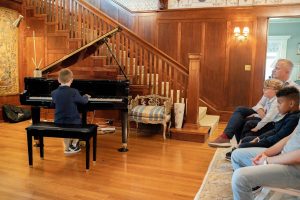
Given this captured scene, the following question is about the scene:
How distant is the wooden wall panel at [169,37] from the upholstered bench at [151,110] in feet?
6.92

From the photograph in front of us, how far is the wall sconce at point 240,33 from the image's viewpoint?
5.97 meters

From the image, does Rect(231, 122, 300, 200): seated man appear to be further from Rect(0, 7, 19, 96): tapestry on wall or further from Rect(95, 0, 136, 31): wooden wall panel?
Rect(95, 0, 136, 31): wooden wall panel

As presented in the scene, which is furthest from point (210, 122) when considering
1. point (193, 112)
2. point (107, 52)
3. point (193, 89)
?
point (107, 52)

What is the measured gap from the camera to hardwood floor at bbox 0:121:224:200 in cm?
260

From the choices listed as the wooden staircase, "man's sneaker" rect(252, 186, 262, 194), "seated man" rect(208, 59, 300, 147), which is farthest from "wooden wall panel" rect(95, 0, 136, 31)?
"man's sneaker" rect(252, 186, 262, 194)

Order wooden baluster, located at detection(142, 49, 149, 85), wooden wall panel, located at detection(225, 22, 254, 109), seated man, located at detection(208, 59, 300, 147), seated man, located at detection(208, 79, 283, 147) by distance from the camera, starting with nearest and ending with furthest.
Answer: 1. seated man, located at detection(208, 79, 283, 147)
2. seated man, located at detection(208, 59, 300, 147)
3. wooden baluster, located at detection(142, 49, 149, 85)
4. wooden wall panel, located at detection(225, 22, 254, 109)

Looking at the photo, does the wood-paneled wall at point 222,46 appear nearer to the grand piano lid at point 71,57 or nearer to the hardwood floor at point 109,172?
the hardwood floor at point 109,172

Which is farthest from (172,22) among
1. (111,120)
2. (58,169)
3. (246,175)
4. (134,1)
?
(246,175)

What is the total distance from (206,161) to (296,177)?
182 centimetres

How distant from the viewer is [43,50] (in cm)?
562

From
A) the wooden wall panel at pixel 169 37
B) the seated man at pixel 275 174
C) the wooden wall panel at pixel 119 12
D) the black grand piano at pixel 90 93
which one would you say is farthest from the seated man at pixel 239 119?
the wooden wall panel at pixel 119 12

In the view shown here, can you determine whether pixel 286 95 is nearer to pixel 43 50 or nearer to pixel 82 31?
pixel 82 31

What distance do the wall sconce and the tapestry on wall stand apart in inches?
187

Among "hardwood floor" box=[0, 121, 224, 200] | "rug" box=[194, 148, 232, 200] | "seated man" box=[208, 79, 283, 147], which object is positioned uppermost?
"seated man" box=[208, 79, 283, 147]
